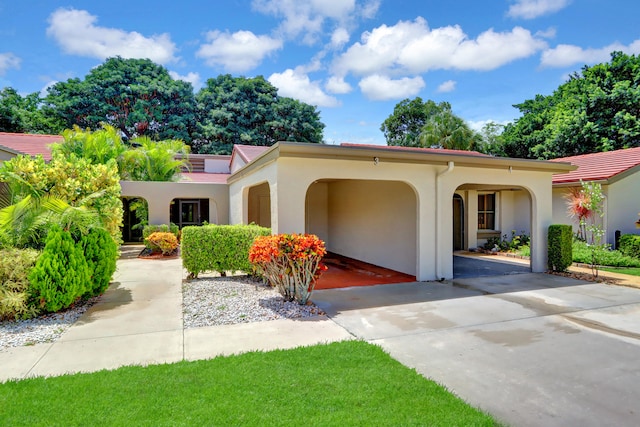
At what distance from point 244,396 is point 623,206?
50.8 feet

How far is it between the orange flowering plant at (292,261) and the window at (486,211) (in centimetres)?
A: 1153

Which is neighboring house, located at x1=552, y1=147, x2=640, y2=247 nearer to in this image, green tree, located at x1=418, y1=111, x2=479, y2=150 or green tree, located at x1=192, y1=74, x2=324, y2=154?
green tree, located at x1=418, y1=111, x2=479, y2=150

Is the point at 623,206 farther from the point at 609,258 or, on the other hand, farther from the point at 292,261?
the point at 292,261

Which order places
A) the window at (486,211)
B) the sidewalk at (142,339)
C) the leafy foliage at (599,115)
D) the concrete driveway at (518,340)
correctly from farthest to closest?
the leafy foliage at (599,115), the window at (486,211), the sidewalk at (142,339), the concrete driveway at (518,340)

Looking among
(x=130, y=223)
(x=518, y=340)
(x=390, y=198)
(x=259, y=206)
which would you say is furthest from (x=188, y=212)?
(x=518, y=340)

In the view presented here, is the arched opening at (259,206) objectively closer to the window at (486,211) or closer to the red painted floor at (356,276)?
the red painted floor at (356,276)

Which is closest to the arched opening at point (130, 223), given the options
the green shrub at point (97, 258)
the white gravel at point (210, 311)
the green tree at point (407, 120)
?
the green shrub at point (97, 258)

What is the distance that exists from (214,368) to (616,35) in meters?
25.1

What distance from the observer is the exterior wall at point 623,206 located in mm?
13258

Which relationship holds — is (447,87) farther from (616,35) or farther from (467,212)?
(467,212)

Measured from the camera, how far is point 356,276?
1022 centimetres

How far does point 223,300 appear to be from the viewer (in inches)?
283

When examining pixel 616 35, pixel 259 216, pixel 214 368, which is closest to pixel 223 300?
pixel 214 368

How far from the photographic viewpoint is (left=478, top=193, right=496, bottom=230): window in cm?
1609
